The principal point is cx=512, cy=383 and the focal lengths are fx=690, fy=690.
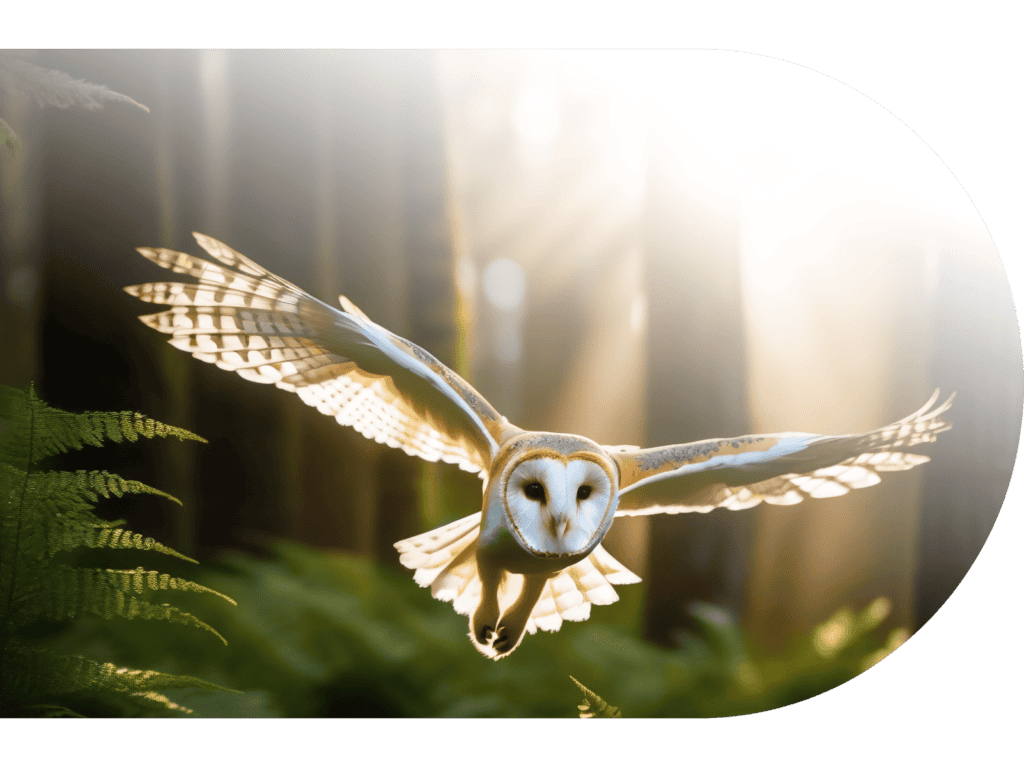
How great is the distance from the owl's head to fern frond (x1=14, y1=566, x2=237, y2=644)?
3.25ft

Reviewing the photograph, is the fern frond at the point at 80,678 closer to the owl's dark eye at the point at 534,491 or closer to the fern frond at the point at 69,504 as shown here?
the fern frond at the point at 69,504

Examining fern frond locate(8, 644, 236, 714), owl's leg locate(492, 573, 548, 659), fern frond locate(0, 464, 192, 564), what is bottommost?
fern frond locate(8, 644, 236, 714)

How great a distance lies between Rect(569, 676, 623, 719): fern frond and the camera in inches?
85.7

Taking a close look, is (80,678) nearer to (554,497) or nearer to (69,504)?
(69,504)

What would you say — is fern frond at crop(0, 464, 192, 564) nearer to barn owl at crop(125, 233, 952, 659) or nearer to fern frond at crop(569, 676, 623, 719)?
barn owl at crop(125, 233, 952, 659)

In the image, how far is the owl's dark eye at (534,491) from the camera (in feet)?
6.75

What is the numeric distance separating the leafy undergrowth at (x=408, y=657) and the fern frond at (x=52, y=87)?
1.45m

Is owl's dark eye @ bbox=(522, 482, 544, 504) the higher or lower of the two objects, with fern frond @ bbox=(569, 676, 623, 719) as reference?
higher

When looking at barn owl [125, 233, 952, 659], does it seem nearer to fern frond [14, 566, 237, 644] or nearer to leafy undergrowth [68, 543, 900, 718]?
leafy undergrowth [68, 543, 900, 718]

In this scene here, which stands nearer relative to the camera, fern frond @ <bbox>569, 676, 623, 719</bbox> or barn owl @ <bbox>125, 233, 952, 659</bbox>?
barn owl @ <bbox>125, 233, 952, 659</bbox>

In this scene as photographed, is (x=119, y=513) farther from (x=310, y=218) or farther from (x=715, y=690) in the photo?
(x=715, y=690)

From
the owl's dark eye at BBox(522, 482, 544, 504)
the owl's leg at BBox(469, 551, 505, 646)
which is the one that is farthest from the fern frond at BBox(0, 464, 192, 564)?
the owl's dark eye at BBox(522, 482, 544, 504)

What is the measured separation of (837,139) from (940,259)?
1.61 ft

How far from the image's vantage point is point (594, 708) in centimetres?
219
